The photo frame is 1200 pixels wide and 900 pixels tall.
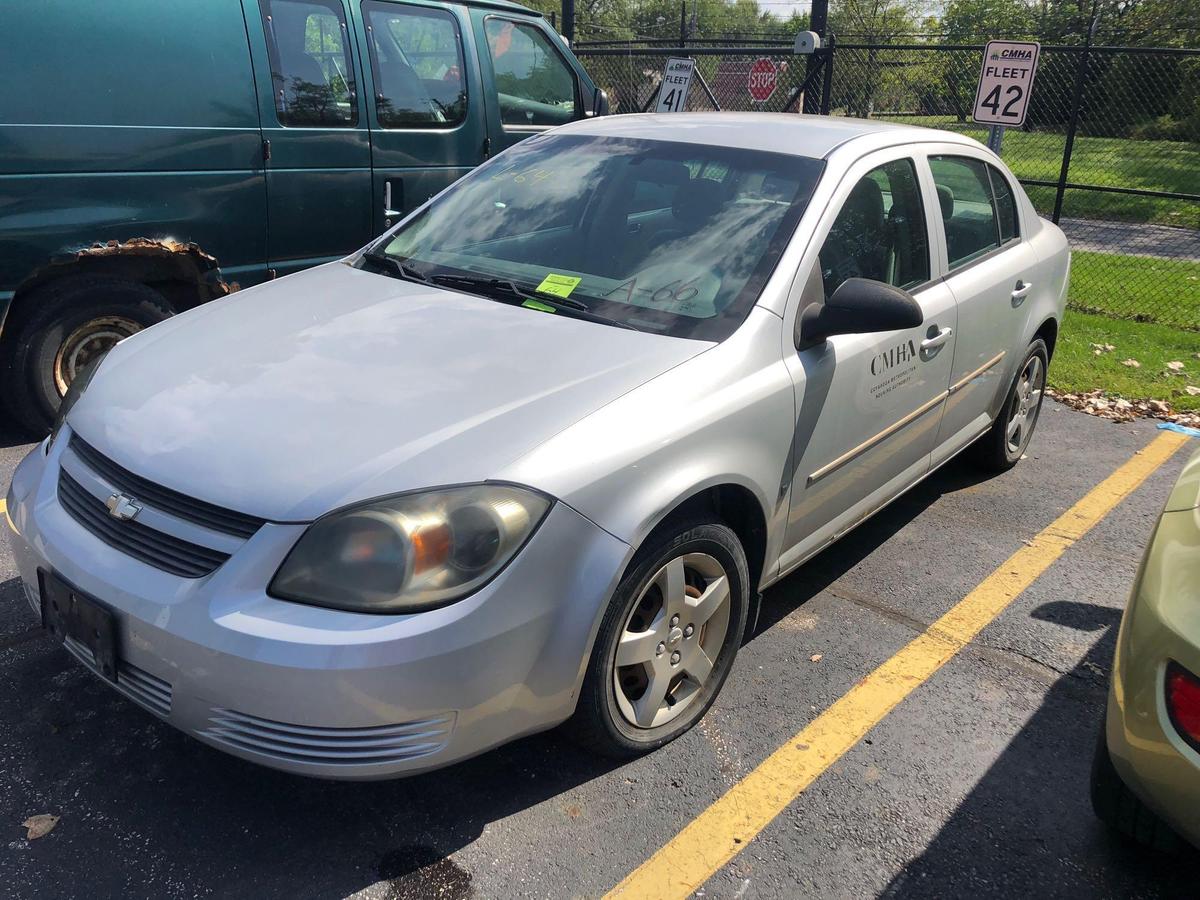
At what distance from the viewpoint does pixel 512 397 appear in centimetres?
252

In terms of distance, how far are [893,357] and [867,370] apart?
0.66ft

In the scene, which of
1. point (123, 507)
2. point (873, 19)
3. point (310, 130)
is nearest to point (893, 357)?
point (123, 507)

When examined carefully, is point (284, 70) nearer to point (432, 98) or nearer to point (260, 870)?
point (432, 98)

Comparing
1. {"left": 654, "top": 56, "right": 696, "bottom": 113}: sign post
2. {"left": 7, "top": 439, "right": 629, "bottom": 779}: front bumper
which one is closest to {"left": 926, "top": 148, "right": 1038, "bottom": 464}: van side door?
{"left": 7, "top": 439, "right": 629, "bottom": 779}: front bumper

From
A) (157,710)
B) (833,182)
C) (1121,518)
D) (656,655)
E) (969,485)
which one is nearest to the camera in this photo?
(157,710)

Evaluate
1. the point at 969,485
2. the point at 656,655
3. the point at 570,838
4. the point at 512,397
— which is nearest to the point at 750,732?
the point at 656,655

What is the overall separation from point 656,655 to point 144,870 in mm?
1316

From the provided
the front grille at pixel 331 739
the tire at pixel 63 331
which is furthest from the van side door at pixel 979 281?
the tire at pixel 63 331

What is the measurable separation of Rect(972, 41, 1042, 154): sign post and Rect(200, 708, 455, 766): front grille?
6682 mm

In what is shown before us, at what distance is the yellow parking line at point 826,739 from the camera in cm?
245

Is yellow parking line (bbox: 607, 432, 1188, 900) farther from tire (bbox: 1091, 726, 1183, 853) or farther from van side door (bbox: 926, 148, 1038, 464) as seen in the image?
tire (bbox: 1091, 726, 1183, 853)

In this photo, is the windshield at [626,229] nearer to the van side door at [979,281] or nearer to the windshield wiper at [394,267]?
the windshield wiper at [394,267]

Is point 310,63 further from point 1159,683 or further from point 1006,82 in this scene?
point 1006,82

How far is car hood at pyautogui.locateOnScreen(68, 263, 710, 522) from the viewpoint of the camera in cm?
227
